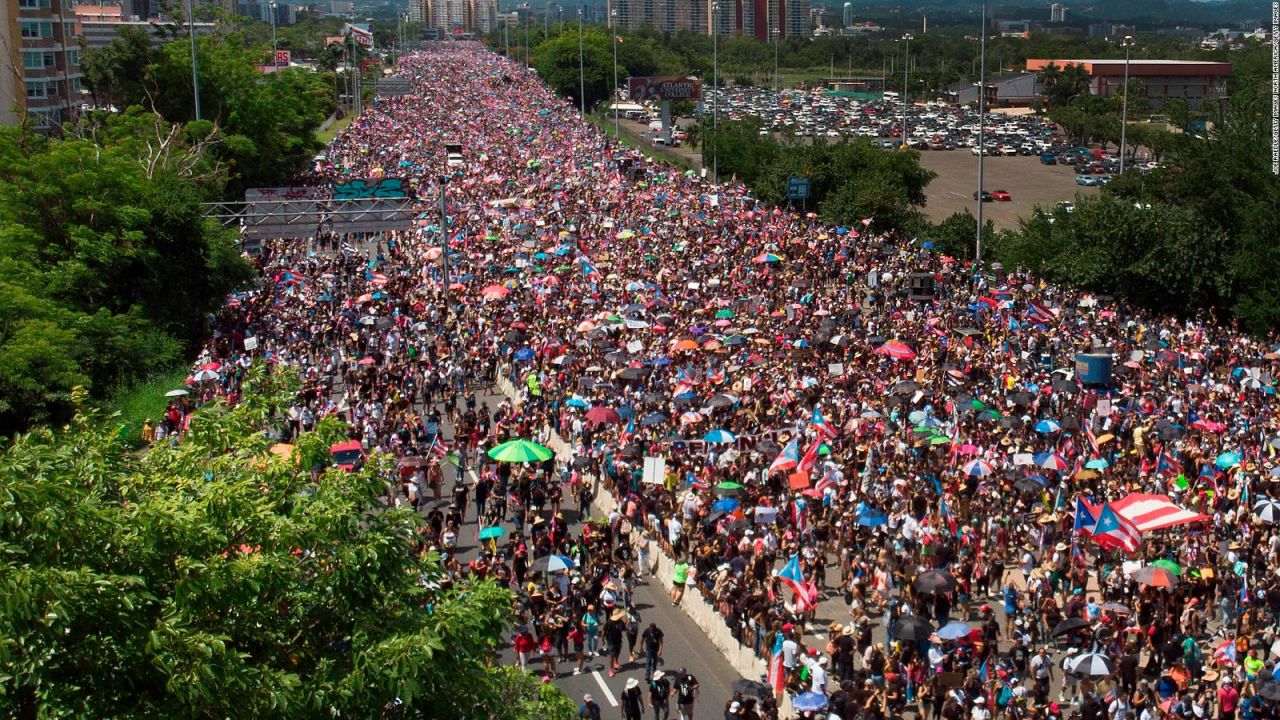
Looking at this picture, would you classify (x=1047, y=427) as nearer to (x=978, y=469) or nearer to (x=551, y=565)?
(x=978, y=469)

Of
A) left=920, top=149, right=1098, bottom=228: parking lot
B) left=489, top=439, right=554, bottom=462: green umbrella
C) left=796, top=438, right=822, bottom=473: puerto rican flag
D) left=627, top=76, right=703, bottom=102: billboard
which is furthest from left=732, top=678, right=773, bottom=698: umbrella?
left=627, top=76, right=703, bottom=102: billboard

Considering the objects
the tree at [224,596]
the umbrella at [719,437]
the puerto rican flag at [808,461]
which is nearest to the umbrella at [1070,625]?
the puerto rican flag at [808,461]

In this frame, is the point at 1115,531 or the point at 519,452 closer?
the point at 1115,531

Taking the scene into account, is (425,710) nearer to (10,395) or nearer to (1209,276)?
(10,395)

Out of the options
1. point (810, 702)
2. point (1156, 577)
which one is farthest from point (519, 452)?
point (1156, 577)

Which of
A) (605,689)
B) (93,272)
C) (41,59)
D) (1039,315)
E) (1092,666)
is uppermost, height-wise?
(41,59)

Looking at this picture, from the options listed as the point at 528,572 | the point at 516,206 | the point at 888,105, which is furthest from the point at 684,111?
the point at 528,572
